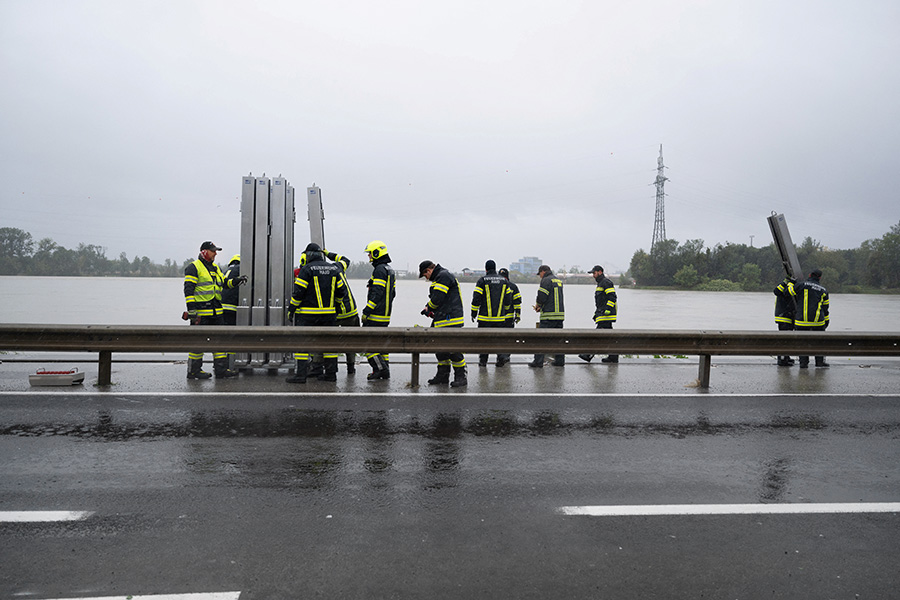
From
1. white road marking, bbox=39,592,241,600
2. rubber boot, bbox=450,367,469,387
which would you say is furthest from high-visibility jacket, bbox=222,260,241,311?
white road marking, bbox=39,592,241,600

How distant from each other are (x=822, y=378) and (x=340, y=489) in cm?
886

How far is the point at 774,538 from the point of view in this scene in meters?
3.72

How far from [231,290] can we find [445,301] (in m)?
3.58

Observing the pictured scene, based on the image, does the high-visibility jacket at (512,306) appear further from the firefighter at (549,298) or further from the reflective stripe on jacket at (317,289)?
the reflective stripe on jacket at (317,289)

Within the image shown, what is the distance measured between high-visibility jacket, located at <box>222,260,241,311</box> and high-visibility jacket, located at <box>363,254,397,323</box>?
2244 mm

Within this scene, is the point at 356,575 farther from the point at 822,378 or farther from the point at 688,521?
the point at 822,378

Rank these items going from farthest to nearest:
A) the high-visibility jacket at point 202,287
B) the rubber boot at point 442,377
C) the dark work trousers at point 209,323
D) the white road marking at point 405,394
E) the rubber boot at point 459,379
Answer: the high-visibility jacket at point 202,287
the dark work trousers at point 209,323
the rubber boot at point 442,377
the rubber boot at point 459,379
the white road marking at point 405,394

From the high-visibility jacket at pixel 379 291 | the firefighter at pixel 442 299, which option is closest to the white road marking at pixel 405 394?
the firefighter at pixel 442 299

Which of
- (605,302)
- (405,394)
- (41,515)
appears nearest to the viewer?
(41,515)

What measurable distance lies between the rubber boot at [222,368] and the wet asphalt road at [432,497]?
1.90 meters

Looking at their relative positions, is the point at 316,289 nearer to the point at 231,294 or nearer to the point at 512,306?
the point at 231,294

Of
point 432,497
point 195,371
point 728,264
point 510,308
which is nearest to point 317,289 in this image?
point 195,371

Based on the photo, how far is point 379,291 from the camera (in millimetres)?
9438

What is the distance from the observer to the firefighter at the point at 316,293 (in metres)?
8.97
